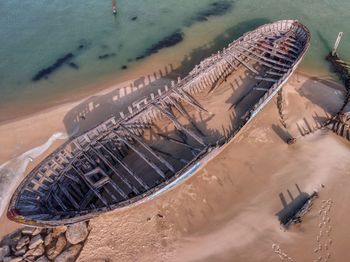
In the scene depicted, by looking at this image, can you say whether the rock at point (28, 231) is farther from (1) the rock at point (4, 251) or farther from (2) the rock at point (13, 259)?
(2) the rock at point (13, 259)

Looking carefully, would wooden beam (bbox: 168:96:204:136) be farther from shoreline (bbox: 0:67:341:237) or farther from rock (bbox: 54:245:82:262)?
rock (bbox: 54:245:82:262)

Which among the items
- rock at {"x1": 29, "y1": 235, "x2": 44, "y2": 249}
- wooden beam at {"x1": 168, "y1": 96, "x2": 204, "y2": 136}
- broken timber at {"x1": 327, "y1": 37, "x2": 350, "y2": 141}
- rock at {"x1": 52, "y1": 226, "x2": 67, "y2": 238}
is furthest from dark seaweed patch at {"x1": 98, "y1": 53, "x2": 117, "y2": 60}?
broken timber at {"x1": 327, "y1": 37, "x2": 350, "y2": 141}

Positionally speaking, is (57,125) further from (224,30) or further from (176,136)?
(224,30)

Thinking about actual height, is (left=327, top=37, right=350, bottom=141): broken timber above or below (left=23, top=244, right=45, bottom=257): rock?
below

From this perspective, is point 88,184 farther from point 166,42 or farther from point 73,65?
point 166,42

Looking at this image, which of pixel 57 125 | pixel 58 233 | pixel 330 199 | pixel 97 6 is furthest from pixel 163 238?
pixel 97 6
